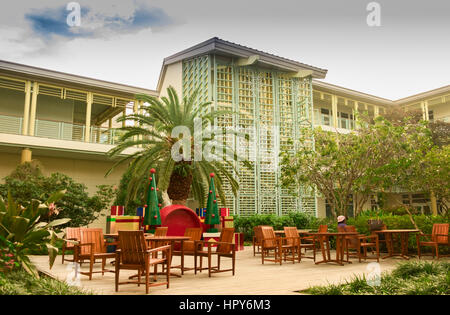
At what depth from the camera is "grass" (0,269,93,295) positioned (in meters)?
4.95

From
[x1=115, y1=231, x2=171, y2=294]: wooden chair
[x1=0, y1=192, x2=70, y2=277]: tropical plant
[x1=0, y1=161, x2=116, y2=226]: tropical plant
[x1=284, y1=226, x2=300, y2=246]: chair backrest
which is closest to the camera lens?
[x1=115, y1=231, x2=171, y2=294]: wooden chair

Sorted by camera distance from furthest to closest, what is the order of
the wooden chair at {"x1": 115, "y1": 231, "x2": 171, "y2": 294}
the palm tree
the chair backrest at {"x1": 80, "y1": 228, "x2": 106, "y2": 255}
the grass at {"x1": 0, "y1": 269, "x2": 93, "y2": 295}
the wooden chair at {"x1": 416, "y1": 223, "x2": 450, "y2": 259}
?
the palm tree
the wooden chair at {"x1": 416, "y1": 223, "x2": 450, "y2": 259}
the chair backrest at {"x1": 80, "y1": 228, "x2": 106, "y2": 255}
the wooden chair at {"x1": 115, "y1": 231, "x2": 171, "y2": 294}
the grass at {"x1": 0, "y1": 269, "x2": 93, "y2": 295}

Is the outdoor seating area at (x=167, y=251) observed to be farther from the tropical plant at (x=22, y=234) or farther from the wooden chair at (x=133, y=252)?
the tropical plant at (x=22, y=234)

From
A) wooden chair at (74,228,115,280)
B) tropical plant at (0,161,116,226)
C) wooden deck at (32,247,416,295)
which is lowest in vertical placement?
wooden deck at (32,247,416,295)

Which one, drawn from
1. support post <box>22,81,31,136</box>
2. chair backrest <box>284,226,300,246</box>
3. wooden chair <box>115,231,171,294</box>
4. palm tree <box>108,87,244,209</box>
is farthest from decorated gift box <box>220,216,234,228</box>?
support post <box>22,81,31,136</box>

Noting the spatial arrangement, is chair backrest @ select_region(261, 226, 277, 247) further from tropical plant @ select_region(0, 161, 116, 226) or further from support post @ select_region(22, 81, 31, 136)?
support post @ select_region(22, 81, 31, 136)

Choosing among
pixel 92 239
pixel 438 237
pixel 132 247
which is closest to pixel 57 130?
pixel 92 239

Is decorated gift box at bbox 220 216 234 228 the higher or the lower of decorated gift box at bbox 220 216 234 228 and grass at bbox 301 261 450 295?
the higher

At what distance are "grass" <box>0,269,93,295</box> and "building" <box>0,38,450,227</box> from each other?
1169 cm

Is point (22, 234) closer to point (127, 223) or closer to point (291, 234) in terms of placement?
point (127, 223)

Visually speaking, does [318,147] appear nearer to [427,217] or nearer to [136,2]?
[427,217]

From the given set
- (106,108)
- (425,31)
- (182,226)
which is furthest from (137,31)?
(106,108)

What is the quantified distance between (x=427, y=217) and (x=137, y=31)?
904 cm

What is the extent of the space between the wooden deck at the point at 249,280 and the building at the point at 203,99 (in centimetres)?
851
